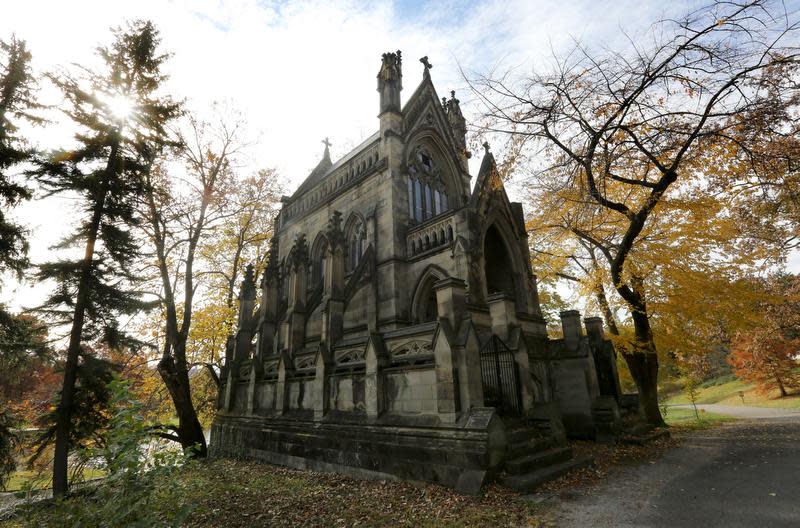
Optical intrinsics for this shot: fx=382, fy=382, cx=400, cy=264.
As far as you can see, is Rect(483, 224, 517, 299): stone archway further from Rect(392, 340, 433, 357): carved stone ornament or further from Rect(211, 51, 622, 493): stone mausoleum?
Rect(392, 340, 433, 357): carved stone ornament

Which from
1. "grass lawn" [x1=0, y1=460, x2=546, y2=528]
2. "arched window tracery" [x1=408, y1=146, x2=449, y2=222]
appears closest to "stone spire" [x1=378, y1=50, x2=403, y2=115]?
"arched window tracery" [x1=408, y1=146, x2=449, y2=222]

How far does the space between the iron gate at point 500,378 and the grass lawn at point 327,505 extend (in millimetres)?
2980

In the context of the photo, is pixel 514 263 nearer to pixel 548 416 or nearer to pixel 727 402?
pixel 548 416

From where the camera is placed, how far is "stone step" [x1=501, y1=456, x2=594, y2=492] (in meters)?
6.52

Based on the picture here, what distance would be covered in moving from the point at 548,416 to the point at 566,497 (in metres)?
2.73

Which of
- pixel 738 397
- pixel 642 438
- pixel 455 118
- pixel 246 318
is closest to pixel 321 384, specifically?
pixel 246 318

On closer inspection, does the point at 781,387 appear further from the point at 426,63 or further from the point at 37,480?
the point at 37,480

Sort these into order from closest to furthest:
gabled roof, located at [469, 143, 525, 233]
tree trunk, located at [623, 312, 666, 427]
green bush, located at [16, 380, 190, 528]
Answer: green bush, located at [16, 380, 190, 528]
gabled roof, located at [469, 143, 525, 233]
tree trunk, located at [623, 312, 666, 427]

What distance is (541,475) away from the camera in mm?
6910

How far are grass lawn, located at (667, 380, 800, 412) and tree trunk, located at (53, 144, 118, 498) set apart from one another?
28018 mm

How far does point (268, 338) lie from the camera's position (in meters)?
14.6

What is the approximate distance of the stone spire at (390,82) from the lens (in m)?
16.5

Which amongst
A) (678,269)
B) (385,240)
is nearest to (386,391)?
(385,240)

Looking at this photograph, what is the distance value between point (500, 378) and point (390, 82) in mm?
13473
